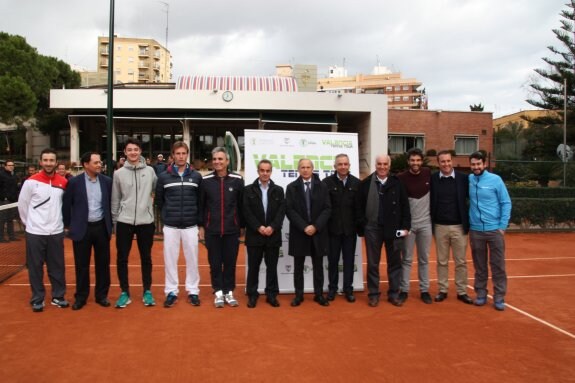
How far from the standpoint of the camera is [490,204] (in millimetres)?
6008

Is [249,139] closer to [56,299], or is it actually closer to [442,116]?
[56,299]

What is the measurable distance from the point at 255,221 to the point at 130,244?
158 centimetres

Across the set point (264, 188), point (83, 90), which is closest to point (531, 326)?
point (264, 188)

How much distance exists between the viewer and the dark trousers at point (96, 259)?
5.76 metres

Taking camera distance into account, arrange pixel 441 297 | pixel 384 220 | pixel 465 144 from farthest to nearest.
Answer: pixel 465 144
pixel 441 297
pixel 384 220

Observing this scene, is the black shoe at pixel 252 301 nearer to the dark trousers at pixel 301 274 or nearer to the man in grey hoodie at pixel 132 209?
the dark trousers at pixel 301 274

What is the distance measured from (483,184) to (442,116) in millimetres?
26206

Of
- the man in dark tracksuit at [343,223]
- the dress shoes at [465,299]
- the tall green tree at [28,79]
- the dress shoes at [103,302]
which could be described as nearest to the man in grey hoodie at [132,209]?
the dress shoes at [103,302]

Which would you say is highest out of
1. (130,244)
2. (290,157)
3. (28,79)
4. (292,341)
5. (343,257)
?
(28,79)

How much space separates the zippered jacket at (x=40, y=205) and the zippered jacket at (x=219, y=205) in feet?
5.85

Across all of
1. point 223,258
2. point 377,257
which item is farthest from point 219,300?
point 377,257

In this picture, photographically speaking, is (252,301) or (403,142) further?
(403,142)

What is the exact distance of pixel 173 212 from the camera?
228 inches

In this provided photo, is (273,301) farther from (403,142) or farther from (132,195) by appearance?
(403,142)
